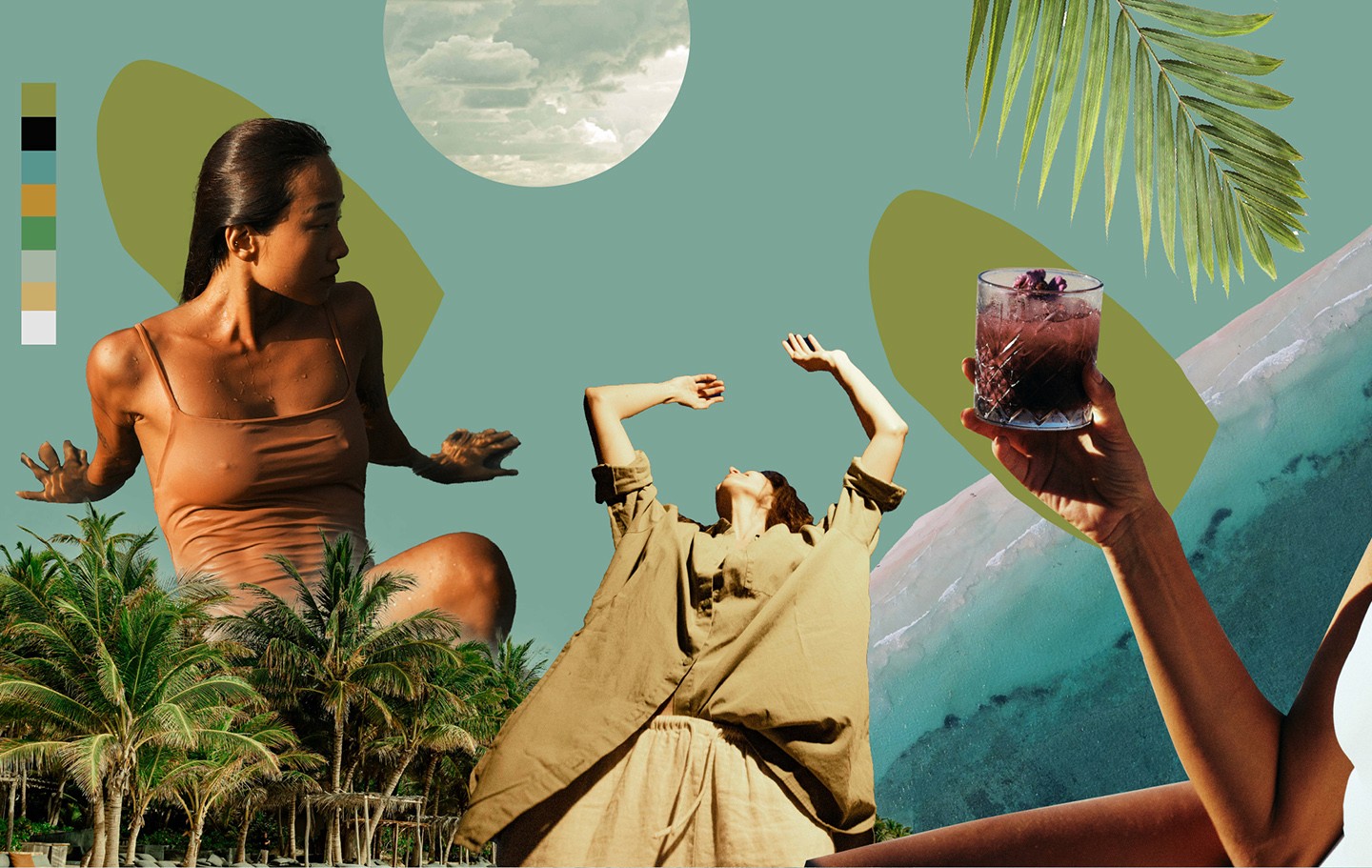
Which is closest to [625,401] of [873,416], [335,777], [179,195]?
[873,416]

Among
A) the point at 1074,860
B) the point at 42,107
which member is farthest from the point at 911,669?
the point at 42,107

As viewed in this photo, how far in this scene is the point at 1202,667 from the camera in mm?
3393

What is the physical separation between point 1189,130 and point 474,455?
8.90 ft

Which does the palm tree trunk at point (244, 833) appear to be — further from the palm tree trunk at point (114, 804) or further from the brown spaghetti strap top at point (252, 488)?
the brown spaghetti strap top at point (252, 488)

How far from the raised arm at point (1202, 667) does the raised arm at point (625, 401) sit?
3.80 feet

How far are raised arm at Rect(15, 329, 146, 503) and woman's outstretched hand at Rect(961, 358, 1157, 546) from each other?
309 centimetres

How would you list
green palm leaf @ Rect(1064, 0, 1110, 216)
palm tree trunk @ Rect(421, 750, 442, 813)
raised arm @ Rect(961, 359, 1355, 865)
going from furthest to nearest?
palm tree trunk @ Rect(421, 750, 442, 813), green palm leaf @ Rect(1064, 0, 1110, 216), raised arm @ Rect(961, 359, 1355, 865)

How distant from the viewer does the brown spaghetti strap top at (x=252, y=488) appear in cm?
526

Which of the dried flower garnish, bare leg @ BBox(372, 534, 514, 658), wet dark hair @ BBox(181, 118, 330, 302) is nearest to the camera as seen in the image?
the dried flower garnish

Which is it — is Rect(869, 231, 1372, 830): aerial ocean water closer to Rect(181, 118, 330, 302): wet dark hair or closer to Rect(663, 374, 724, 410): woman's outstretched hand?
Rect(663, 374, 724, 410): woman's outstretched hand

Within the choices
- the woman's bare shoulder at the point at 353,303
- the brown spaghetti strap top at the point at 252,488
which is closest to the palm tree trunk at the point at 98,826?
the brown spaghetti strap top at the point at 252,488

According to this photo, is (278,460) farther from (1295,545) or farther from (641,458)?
(1295,545)

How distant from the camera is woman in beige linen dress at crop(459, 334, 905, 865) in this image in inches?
160

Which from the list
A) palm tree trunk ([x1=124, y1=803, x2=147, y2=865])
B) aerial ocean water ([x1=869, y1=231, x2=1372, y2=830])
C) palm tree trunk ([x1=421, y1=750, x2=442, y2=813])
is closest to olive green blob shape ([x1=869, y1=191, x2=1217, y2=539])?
aerial ocean water ([x1=869, y1=231, x2=1372, y2=830])
